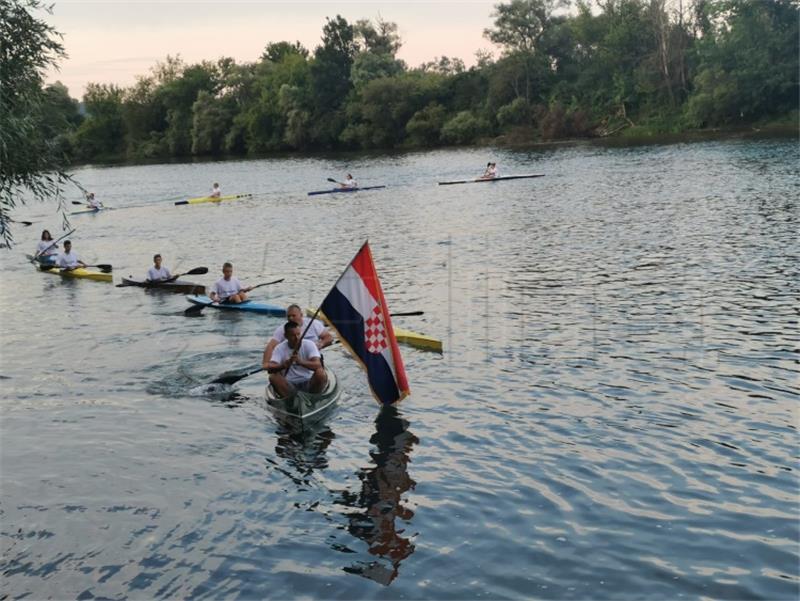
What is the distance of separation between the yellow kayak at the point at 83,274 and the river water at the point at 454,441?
47.6 inches

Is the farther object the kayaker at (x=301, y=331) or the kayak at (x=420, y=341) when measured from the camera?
the kayak at (x=420, y=341)

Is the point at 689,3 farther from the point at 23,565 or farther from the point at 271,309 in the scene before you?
the point at 23,565

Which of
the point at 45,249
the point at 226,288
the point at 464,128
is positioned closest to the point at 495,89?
the point at 464,128

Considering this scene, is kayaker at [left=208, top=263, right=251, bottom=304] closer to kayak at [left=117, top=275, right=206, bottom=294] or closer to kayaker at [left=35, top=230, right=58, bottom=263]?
kayak at [left=117, top=275, right=206, bottom=294]

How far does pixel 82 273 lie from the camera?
3903 cm

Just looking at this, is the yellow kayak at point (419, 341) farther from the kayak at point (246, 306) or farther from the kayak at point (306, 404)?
the kayak at point (246, 306)

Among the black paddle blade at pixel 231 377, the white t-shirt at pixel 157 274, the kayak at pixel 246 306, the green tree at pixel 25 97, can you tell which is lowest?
the black paddle blade at pixel 231 377

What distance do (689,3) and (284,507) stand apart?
119349 millimetres

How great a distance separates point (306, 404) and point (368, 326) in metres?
2.12

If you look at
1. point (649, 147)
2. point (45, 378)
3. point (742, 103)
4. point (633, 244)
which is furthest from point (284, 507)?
point (742, 103)

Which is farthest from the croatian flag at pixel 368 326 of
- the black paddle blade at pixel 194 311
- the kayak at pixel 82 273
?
the kayak at pixel 82 273

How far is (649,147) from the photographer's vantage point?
9038 centimetres

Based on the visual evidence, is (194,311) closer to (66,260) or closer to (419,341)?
(419,341)

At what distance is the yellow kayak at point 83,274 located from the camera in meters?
38.0
